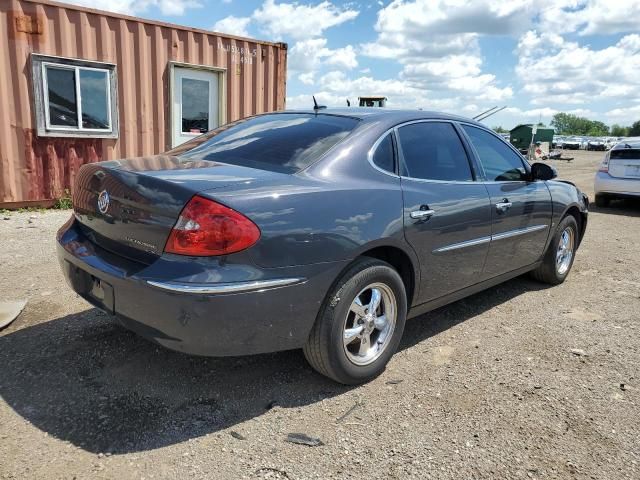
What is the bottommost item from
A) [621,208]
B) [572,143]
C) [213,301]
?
[621,208]

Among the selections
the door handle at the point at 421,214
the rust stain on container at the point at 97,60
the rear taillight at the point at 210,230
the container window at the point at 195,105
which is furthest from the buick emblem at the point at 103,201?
the container window at the point at 195,105

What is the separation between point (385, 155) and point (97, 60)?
6.22 m

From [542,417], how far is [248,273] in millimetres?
1752

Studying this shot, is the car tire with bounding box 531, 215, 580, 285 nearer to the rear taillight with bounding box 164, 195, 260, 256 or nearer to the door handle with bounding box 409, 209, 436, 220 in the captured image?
the door handle with bounding box 409, 209, 436, 220

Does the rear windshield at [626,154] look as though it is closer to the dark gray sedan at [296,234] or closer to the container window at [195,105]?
Result: the dark gray sedan at [296,234]

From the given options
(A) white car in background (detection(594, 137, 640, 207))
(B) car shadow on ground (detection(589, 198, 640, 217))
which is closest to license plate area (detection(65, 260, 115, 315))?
(B) car shadow on ground (detection(589, 198, 640, 217))

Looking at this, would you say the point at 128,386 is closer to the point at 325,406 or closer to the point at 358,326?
the point at 325,406

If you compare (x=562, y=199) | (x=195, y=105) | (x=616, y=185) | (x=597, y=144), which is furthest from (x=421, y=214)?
(x=597, y=144)

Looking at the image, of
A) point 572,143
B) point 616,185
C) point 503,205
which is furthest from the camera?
point 572,143

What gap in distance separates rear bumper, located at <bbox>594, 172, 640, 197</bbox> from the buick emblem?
10.4 meters

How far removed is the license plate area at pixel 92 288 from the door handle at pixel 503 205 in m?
2.74

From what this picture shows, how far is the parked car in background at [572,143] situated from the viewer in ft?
176

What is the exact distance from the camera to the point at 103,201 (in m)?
2.75

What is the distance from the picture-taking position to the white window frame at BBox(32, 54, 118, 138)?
7.19 metres
